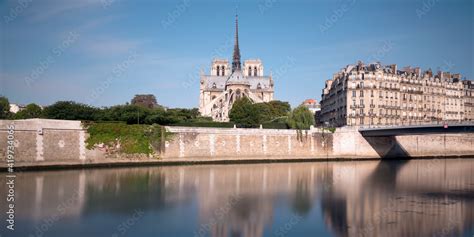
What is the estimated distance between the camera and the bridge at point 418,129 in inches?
1531

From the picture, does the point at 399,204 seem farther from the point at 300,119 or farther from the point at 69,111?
the point at 69,111

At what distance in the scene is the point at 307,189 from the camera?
26.6 m

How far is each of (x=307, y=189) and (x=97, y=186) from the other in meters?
11.8

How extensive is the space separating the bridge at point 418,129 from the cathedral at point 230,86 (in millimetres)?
33045

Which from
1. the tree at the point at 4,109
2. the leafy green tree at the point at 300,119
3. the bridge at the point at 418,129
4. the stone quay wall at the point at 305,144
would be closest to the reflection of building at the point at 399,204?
the bridge at the point at 418,129

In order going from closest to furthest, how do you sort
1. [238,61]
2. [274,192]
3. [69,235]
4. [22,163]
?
[69,235] < [274,192] < [22,163] < [238,61]

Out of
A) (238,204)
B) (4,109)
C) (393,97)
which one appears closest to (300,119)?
(393,97)

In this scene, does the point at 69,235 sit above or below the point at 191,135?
below

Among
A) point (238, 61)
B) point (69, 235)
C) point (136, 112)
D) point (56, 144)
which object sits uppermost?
point (238, 61)

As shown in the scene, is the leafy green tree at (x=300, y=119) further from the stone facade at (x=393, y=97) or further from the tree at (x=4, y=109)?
the tree at (x=4, y=109)

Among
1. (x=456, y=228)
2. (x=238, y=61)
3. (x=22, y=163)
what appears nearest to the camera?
(x=456, y=228)

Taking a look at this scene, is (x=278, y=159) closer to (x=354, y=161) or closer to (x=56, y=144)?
(x=354, y=161)

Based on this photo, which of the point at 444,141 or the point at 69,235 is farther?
the point at 444,141

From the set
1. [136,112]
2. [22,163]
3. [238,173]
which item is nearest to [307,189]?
[238,173]
